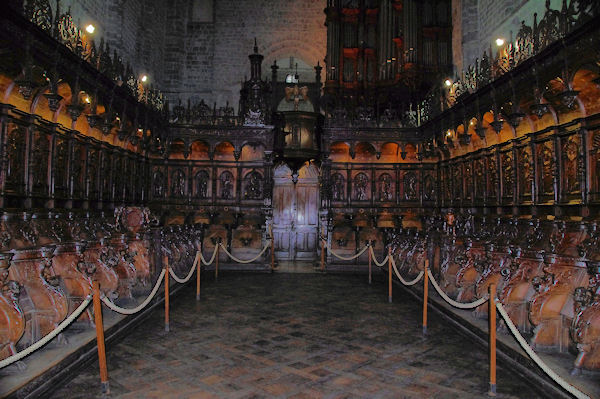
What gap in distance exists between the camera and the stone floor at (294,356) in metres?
3.72

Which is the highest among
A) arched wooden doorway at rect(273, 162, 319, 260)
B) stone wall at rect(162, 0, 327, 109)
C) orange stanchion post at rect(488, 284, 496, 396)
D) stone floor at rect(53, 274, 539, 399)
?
stone wall at rect(162, 0, 327, 109)

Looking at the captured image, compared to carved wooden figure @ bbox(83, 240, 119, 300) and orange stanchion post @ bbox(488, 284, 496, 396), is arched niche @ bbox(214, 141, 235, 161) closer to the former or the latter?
carved wooden figure @ bbox(83, 240, 119, 300)

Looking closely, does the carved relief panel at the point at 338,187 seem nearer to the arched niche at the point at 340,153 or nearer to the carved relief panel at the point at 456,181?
the arched niche at the point at 340,153

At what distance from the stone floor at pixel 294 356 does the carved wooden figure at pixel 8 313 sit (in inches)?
24.3

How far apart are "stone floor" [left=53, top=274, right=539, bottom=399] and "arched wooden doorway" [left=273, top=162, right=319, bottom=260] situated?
725cm

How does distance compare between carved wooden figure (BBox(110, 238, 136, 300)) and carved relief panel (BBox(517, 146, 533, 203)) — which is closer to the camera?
carved wooden figure (BBox(110, 238, 136, 300))

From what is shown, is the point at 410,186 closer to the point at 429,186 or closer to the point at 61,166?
the point at 429,186

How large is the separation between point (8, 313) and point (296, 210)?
11.7m

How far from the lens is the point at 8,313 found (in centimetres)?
364

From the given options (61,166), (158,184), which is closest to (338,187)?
(158,184)

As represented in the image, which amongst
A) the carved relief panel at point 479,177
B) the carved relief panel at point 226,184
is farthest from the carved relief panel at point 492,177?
the carved relief panel at point 226,184

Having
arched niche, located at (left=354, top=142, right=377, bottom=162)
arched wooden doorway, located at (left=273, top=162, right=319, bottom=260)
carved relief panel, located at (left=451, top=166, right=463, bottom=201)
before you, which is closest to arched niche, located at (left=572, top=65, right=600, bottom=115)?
carved relief panel, located at (left=451, top=166, right=463, bottom=201)

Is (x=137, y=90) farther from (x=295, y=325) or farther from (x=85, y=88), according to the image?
(x=295, y=325)

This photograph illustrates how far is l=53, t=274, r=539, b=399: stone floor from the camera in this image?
3717 mm
